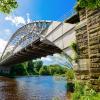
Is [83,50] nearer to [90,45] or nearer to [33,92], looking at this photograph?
[90,45]

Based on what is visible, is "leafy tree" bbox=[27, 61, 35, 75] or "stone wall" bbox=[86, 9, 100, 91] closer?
"stone wall" bbox=[86, 9, 100, 91]

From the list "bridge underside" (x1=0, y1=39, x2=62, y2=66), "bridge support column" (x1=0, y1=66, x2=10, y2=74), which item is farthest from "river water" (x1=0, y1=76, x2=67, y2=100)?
"bridge support column" (x1=0, y1=66, x2=10, y2=74)

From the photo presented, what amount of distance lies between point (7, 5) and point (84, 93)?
654 cm

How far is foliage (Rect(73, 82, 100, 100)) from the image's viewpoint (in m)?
14.7

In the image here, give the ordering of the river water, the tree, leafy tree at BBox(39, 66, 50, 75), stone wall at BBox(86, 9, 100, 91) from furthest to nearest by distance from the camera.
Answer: leafy tree at BBox(39, 66, 50, 75), the river water, stone wall at BBox(86, 9, 100, 91), the tree

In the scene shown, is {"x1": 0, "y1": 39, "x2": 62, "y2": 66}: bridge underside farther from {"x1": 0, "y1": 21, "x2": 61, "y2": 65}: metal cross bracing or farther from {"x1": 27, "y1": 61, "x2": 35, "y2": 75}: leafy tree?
{"x1": 27, "y1": 61, "x2": 35, "y2": 75}: leafy tree

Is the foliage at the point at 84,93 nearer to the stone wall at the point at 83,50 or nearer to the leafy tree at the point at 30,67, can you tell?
the stone wall at the point at 83,50

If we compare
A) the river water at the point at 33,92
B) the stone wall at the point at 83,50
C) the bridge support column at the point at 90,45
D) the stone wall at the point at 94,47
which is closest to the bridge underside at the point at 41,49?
the river water at the point at 33,92

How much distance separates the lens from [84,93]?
53.0 ft

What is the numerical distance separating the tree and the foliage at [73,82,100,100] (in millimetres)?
5859

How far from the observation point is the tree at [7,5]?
1350 centimetres

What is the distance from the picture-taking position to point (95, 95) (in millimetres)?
14906

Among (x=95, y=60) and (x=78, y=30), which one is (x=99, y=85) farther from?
(x=78, y=30)

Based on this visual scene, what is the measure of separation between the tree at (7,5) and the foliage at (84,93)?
231 inches
